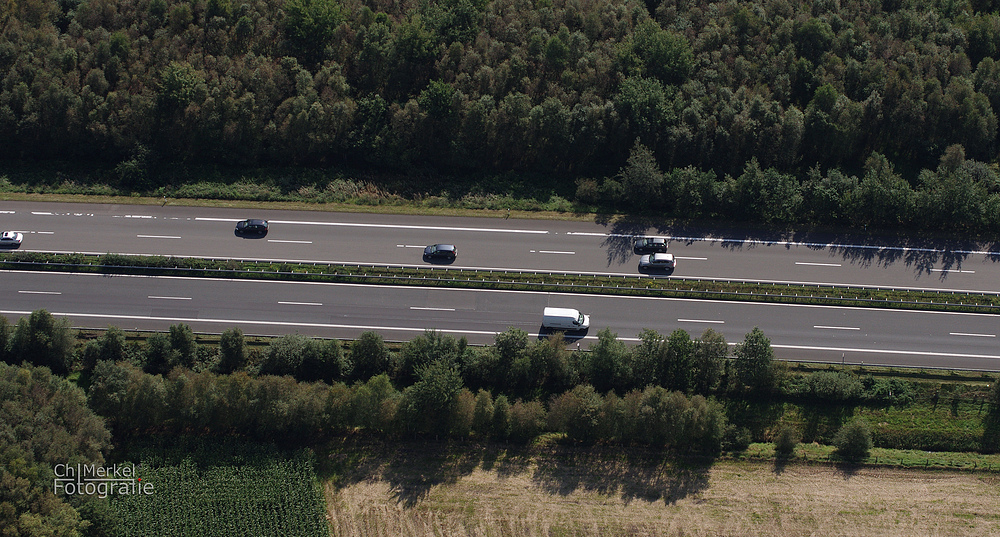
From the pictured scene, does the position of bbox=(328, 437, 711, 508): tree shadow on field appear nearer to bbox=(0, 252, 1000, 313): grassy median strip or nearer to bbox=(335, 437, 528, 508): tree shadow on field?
bbox=(335, 437, 528, 508): tree shadow on field

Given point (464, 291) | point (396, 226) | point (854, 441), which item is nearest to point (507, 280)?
point (464, 291)

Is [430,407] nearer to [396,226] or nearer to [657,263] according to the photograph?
[396,226]

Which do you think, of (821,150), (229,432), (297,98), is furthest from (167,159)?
(821,150)

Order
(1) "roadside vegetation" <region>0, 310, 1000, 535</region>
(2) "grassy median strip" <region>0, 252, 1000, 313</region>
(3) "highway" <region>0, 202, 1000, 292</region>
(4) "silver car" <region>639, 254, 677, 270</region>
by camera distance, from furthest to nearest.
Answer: (3) "highway" <region>0, 202, 1000, 292</region>
(4) "silver car" <region>639, 254, 677, 270</region>
(2) "grassy median strip" <region>0, 252, 1000, 313</region>
(1) "roadside vegetation" <region>0, 310, 1000, 535</region>

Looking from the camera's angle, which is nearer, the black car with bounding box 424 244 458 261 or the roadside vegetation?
the roadside vegetation

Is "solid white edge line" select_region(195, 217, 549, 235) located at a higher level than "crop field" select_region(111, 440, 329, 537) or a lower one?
higher

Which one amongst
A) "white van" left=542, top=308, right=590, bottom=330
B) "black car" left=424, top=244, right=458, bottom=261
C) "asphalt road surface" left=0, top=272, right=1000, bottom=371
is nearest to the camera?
"asphalt road surface" left=0, top=272, right=1000, bottom=371

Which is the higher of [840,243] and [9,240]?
[840,243]

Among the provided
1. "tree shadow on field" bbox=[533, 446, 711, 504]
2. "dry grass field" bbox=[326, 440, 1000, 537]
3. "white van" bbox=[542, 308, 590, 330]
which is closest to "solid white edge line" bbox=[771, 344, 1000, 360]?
"dry grass field" bbox=[326, 440, 1000, 537]
